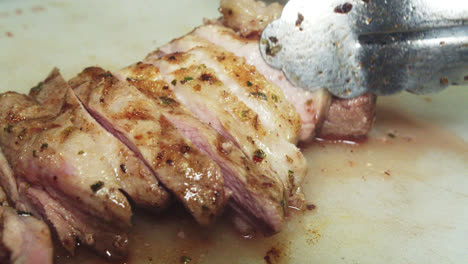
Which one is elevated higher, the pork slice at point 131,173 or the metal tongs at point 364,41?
the metal tongs at point 364,41

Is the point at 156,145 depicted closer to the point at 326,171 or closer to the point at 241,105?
the point at 241,105

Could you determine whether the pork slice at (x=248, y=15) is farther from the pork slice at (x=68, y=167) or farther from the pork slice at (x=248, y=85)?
the pork slice at (x=68, y=167)

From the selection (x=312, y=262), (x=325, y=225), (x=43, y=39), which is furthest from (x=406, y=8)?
(x=43, y=39)

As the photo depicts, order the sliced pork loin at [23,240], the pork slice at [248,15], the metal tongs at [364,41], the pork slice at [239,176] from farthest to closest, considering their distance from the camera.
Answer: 1. the pork slice at [248,15]
2. the metal tongs at [364,41]
3. the pork slice at [239,176]
4. the sliced pork loin at [23,240]

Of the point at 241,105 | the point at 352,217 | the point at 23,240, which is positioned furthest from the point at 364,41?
A: the point at 23,240

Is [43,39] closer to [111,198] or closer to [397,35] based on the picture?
[111,198]

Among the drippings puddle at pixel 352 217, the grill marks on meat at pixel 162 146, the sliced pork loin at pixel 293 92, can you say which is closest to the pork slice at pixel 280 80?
the sliced pork loin at pixel 293 92
